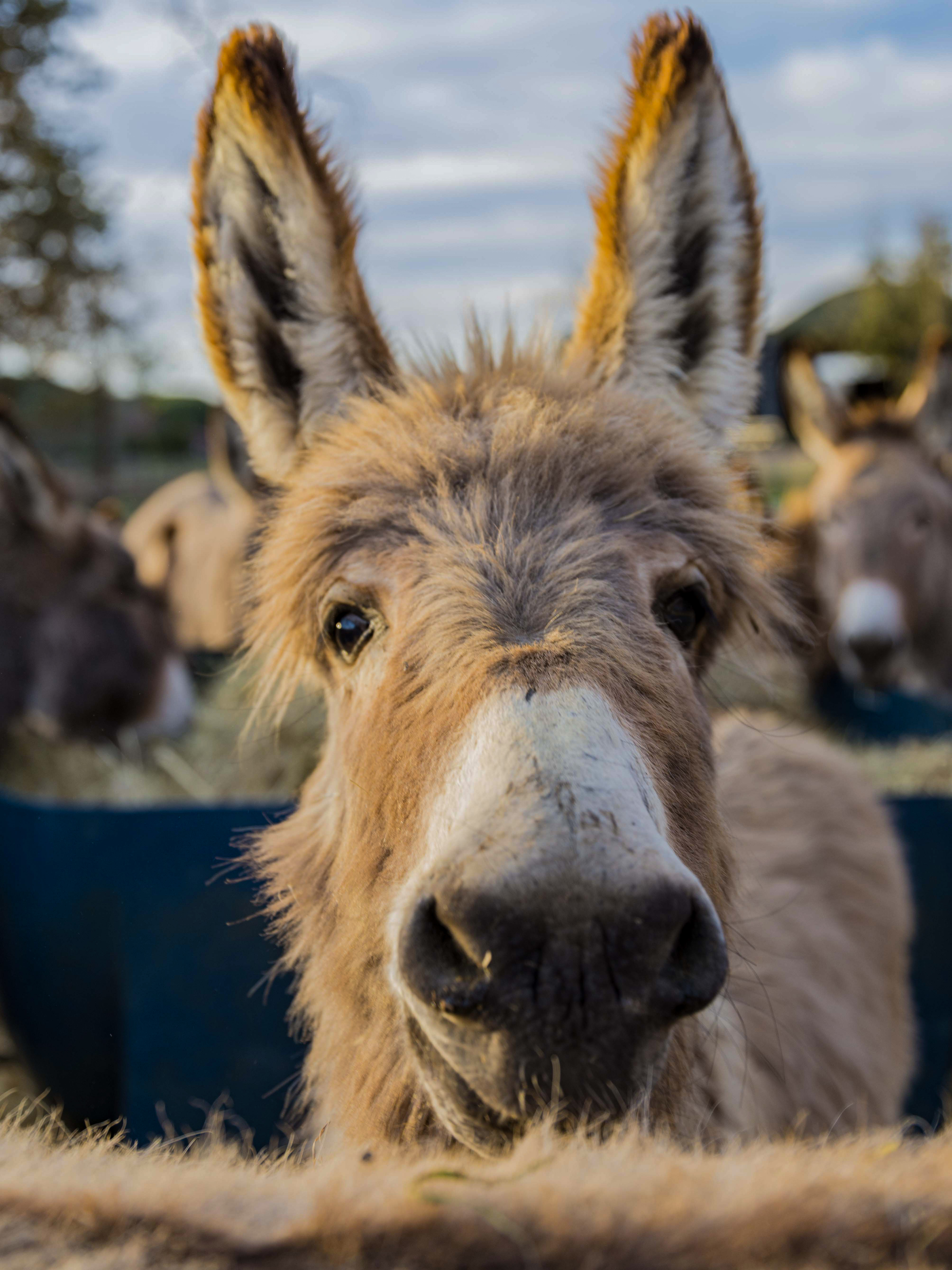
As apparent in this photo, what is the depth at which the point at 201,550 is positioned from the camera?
1011 centimetres

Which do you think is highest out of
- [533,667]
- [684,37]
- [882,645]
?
[684,37]

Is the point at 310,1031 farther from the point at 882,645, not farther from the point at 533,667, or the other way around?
the point at 882,645

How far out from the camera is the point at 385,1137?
1742 mm

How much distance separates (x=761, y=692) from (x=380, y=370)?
5577 mm

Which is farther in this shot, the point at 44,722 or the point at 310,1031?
the point at 44,722

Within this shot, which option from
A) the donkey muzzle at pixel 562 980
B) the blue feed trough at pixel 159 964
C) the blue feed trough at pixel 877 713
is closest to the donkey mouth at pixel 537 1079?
the donkey muzzle at pixel 562 980

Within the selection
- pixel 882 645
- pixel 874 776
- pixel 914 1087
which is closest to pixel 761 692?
pixel 882 645

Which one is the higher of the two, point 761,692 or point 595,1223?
point 595,1223

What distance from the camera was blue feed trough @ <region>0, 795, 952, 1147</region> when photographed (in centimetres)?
335

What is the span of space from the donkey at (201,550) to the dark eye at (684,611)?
5.01 m

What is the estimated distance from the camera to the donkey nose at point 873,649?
20.9 feet

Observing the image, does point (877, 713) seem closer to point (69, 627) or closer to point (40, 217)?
point (69, 627)

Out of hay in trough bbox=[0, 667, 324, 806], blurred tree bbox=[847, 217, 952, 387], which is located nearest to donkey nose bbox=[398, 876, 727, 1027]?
hay in trough bbox=[0, 667, 324, 806]

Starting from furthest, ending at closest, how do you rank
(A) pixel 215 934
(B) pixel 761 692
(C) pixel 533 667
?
(B) pixel 761 692 → (A) pixel 215 934 → (C) pixel 533 667
